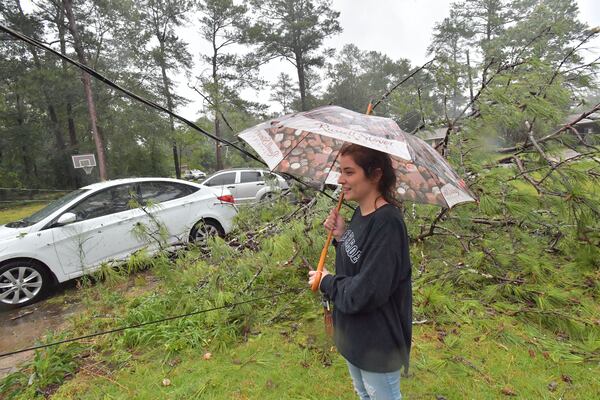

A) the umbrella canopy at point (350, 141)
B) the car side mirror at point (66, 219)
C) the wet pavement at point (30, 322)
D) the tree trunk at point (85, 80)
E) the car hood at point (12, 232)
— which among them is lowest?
the wet pavement at point (30, 322)

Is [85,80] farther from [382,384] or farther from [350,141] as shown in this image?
[382,384]

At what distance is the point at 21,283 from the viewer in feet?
11.6

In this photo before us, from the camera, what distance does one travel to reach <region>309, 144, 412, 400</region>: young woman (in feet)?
3.55

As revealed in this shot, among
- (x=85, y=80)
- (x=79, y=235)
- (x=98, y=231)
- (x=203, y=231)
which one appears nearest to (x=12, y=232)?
(x=79, y=235)

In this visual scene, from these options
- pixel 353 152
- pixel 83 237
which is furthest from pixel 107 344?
pixel 353 152

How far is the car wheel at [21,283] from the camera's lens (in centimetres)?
345

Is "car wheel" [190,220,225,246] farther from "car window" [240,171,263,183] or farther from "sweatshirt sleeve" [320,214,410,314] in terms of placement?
"car window" [240,171,263,183]

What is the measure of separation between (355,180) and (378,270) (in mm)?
365

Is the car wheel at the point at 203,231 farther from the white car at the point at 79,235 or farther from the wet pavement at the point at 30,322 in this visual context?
the wet pavement at the point at 30,322

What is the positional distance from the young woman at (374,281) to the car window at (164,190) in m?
3.84

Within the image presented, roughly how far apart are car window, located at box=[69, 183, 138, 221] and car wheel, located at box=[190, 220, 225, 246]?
36.0 inches

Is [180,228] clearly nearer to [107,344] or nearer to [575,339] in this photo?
[107,344]

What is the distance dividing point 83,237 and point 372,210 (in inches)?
155

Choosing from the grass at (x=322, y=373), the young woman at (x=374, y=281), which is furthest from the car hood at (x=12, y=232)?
the young woman at (x=374, y=281)
